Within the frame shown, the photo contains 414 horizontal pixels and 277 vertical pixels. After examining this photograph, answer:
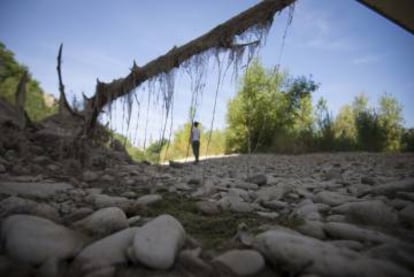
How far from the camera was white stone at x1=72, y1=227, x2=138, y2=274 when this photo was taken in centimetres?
145

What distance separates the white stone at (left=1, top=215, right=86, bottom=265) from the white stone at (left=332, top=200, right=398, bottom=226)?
206 centimetres

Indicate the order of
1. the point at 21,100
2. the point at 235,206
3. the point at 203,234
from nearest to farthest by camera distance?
the point at 203,234
the point at 235,206
the point at 21,100

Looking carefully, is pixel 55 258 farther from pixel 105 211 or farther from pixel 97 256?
pixel 105 211

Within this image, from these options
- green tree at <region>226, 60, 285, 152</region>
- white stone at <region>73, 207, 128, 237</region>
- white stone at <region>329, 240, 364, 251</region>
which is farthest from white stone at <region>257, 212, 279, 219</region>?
green tree at <region>226, 60, 285, 152</region>

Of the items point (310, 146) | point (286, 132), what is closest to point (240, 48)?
point (310, 146)

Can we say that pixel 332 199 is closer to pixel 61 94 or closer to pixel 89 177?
pixel 89 177

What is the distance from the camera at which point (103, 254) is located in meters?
1.53

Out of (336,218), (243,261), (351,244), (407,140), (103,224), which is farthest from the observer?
(407,140)

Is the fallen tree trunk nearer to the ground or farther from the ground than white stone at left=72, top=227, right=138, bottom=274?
farther from the ground

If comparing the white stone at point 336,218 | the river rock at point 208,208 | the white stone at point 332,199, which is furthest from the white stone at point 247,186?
the white stone at point 336,218

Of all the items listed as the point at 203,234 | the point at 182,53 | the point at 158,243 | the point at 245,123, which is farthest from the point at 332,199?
the point at 245,123

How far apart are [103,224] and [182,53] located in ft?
10.7

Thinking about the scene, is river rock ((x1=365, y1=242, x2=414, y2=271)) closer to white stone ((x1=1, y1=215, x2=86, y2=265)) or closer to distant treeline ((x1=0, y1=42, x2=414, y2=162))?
white stone ((x1=1, y1=215, x2=86, y2=265))

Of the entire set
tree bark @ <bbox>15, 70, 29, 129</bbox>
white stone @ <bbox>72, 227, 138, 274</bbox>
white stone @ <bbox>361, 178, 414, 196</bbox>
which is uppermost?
tree bark @ <bbox>15, 70, 29, 129</bbox>
